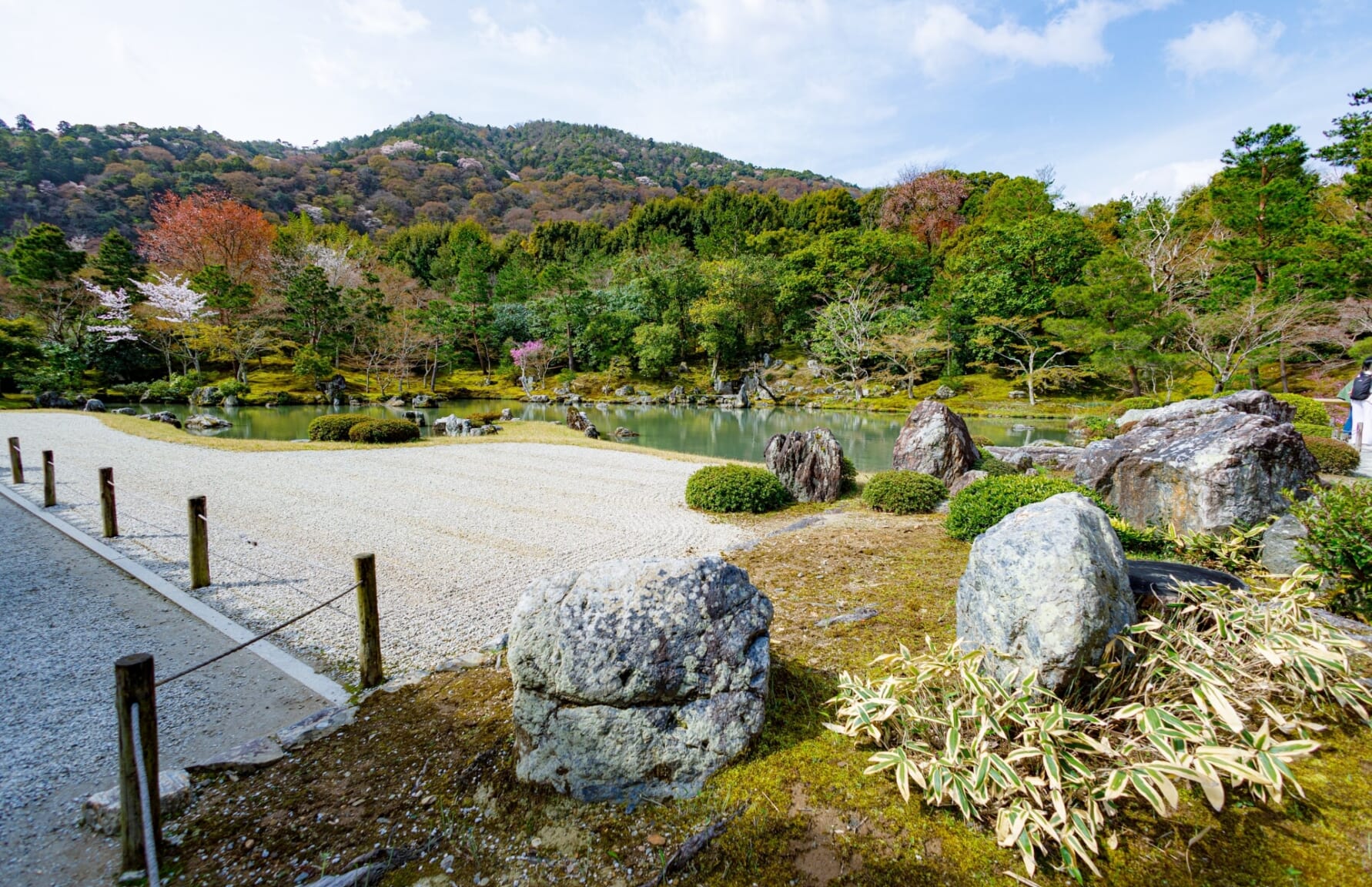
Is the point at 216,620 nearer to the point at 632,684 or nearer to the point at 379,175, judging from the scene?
the point at 632,684

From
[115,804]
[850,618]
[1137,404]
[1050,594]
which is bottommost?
[115,804]

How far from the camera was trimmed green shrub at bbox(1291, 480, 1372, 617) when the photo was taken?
4219 millimetres

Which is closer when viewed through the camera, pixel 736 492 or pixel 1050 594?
pixel 1050 594

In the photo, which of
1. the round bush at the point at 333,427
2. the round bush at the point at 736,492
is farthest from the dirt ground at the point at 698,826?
the round bush at the point at 333,427

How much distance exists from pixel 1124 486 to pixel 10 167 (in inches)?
3968

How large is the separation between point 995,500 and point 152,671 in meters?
7.84

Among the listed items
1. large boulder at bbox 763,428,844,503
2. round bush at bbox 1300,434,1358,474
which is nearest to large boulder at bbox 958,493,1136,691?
large boulder at bbox 763,428,844,503

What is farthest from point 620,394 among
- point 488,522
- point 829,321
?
point 488,522

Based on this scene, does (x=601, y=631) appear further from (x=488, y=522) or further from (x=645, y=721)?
(x=488, y=522)

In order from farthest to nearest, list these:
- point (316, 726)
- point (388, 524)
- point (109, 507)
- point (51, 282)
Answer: point (51, 282), point (388, 524), point (109, 507), point (316, 726)

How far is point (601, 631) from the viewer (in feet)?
9.84

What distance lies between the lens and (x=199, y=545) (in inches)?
247

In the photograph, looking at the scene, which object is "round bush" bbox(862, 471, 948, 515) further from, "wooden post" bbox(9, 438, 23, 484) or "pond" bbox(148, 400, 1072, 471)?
"wooden post" bbox(9, 438, 23, 484)

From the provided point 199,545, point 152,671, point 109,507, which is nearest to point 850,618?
point 152,671
